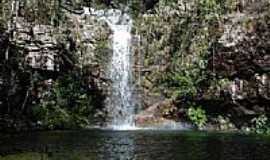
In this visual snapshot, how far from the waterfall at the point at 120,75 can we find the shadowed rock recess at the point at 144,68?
0.09 metres

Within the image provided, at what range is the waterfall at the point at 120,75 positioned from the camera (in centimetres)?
4166

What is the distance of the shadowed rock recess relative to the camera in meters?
39.7

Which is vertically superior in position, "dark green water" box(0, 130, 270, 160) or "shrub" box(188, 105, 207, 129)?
"shrub" box(188, 105, 207, 129)

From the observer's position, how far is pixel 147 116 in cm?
4047

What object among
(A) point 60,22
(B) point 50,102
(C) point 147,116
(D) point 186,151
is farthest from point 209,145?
(A) point 60,22

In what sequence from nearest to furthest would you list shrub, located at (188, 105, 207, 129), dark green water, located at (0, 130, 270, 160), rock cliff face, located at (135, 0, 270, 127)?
dark green water, located at (0, 130, 270, 160), rock cliff face, located at (135, 0, 270, 127), shrub, located at (188, 105, 207, 129)

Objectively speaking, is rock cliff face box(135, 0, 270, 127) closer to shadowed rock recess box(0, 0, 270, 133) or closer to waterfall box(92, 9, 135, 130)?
shadowed rock recess box(0, 0, 270, 133)

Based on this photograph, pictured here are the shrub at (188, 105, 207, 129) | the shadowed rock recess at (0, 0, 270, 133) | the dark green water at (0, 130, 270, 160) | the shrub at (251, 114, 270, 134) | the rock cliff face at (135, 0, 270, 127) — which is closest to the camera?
the dark green water at (0, 130, 270, 160)

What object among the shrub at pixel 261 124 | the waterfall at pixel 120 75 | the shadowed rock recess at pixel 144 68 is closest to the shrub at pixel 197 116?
the shadowed rock recess at pixel 144 68

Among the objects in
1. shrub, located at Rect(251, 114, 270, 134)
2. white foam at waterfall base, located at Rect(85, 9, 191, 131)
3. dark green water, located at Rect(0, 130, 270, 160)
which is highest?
white foam at waterfall base, located at Rect(85, 9, 191, 131)

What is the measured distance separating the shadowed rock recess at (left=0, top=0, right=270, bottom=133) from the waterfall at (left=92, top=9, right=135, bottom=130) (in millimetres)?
93

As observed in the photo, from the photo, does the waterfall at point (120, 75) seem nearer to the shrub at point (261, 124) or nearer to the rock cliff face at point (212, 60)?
the rock cliff face at point (212, 60)

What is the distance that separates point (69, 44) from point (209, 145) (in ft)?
67.0

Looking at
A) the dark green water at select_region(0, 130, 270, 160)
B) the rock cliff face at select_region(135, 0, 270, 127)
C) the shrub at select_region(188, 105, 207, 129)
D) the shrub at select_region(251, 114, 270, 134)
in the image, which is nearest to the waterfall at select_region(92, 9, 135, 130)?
the rock cliff face at select_region(135, 0, 270, 127)
